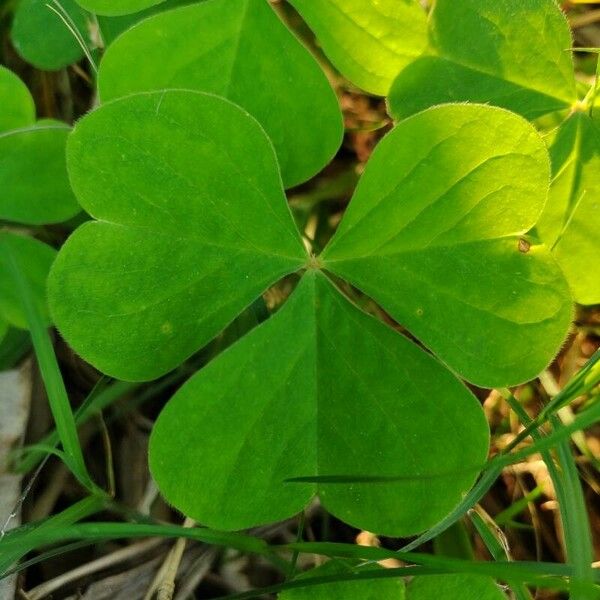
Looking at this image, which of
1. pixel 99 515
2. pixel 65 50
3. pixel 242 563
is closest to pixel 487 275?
pixel 242 563

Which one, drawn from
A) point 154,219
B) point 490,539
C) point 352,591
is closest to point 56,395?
point 154,219

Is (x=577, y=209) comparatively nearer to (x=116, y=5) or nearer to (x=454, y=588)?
(x=454, y=588)

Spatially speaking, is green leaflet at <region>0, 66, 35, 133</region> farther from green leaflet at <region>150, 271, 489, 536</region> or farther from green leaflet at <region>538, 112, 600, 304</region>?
green leaflet at <region>538, 112, 600, 304</region>

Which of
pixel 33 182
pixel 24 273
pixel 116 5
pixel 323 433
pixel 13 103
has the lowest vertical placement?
pixel 323 433

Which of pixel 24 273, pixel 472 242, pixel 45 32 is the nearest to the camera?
pixel 472 242

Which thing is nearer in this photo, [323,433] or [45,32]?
[323,433]

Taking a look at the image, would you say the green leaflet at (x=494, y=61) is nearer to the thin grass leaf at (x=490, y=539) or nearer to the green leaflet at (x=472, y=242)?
the green leaflet at (x=472, y=242)

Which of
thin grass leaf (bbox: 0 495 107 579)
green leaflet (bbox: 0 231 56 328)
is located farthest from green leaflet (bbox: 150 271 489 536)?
green leaflet (bbox: 0 231 56 328)
